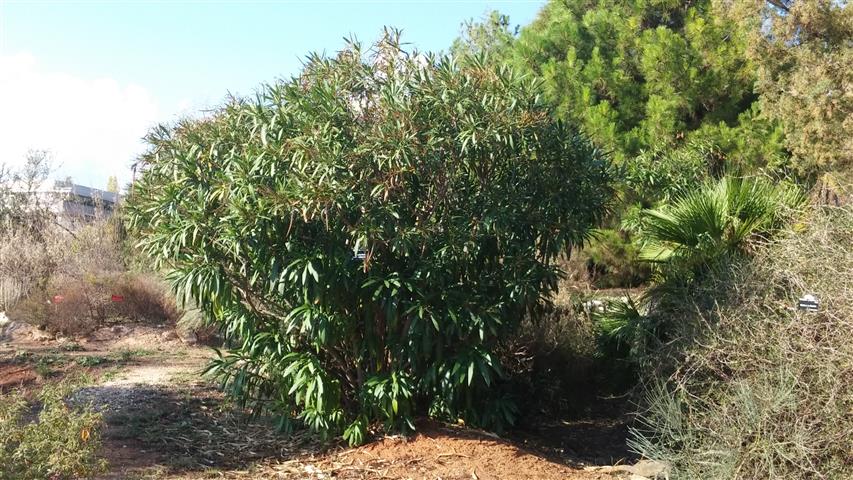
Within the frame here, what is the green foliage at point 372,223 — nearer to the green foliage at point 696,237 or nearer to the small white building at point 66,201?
the green foliage at point 696,237

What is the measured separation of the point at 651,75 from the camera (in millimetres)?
14516

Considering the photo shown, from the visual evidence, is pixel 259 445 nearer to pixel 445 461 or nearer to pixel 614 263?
pixel 445 461

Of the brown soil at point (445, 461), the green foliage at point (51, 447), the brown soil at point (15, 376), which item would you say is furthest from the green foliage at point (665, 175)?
the brown soil at point (15, 376)

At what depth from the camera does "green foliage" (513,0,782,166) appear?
14.1 m

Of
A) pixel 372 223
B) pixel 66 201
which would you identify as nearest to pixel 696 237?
pixel 372 223

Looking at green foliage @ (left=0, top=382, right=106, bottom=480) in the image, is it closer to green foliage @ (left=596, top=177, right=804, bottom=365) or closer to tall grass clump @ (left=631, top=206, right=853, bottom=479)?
tall grass clump @ (left=631, top=206, right=853, bottom=479)

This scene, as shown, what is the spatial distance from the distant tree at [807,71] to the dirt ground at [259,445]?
275 inches

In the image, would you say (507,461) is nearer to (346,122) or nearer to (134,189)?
(346,122)

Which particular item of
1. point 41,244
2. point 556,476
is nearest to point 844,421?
point 556,476

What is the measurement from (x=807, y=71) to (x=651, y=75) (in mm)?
2418

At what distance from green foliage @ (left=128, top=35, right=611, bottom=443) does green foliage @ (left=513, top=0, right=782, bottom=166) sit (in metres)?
6.82

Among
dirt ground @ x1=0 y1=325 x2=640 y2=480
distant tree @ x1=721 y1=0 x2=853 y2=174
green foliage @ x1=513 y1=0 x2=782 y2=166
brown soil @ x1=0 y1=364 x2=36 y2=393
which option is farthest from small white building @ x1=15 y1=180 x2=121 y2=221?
distant tree @ x1=721 y1=0 x2=853 y2=174

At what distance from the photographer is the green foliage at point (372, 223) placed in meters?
6.33

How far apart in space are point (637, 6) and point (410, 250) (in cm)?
1058
